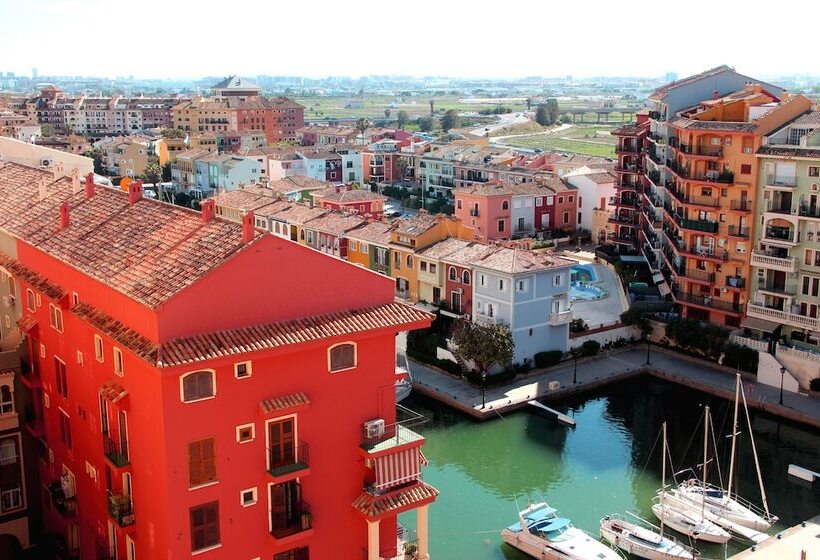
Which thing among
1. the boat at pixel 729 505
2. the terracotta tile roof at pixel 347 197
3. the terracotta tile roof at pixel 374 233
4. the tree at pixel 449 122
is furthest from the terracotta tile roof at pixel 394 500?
the tree at pixel 449 122

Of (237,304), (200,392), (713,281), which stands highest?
(237,304)

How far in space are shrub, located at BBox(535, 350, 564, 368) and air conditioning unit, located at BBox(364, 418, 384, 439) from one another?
65.8ft

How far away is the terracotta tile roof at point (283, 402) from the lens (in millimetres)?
13565

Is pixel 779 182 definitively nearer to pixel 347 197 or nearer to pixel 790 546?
pixel 790 546

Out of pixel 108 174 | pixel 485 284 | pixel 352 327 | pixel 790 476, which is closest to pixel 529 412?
pixel 485 284

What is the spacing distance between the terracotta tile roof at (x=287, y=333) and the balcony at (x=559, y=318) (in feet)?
65.0

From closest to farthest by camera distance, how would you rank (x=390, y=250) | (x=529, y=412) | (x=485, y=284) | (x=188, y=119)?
(x=529, y=412)
(x=485, y=284)
(x=390, y=250)
(x=188, y=119)

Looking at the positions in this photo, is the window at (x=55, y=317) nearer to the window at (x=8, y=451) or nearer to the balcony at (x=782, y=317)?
the window at (x=8, y=451)

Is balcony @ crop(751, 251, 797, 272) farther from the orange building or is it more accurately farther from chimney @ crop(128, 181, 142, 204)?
chimney @ crop(128, 181, 142, 204)

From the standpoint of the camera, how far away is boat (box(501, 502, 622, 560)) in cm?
2169

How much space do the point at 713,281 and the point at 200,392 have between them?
89.2ft

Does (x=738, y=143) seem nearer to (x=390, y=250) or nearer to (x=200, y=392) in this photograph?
(x=390, y=250)

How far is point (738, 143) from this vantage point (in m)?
34.3

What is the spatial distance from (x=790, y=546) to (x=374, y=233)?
74.3 ft
